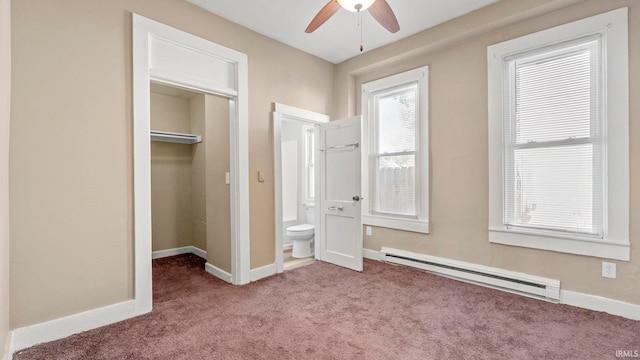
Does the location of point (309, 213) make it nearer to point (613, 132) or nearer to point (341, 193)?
point (341, 193)

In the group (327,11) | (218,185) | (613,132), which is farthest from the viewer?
(218,185)

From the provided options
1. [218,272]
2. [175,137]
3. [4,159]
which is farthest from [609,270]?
[175,137]

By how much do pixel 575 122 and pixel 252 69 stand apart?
3.20 meters

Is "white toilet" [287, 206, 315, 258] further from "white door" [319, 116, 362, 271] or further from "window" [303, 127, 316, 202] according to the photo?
"window" [303, 127, 316, 202]

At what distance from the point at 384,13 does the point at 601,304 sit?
2.98m

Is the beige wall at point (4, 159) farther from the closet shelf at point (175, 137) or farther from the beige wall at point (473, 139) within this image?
the beige wall at point (473, 139)

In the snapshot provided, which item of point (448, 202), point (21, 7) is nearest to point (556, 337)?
point (448, 202)

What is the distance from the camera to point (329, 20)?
314 cm

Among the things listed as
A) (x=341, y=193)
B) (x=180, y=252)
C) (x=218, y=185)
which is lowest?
(x=180, y=252)

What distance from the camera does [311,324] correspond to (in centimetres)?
230

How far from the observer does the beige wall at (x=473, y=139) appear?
2.39m

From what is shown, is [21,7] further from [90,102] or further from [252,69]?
[252,69]

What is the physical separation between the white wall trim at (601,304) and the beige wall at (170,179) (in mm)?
4818

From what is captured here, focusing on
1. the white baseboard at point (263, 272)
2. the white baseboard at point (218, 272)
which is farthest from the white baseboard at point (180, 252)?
the white baseboard at point (263, 272)
